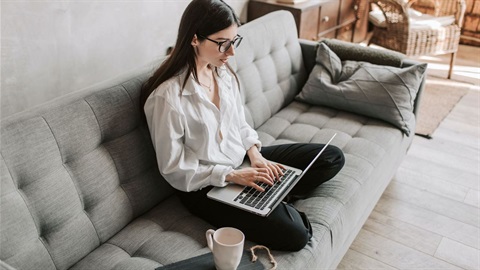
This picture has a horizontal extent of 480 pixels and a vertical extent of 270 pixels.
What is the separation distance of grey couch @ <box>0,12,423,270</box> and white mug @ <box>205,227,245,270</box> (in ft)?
0.64

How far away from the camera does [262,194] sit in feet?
5.16

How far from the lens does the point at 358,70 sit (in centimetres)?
246

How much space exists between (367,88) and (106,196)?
55.3 inches

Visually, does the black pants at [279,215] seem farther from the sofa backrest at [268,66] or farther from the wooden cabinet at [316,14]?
the wooden cabinet at [316,14]

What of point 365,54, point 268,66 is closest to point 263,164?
point 268,66

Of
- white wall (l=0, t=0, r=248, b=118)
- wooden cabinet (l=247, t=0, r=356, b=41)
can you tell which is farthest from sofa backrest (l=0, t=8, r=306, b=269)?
wooden cabinet (l=247, t=0, r=356, b=41)

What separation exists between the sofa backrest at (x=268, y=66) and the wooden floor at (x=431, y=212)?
0.73 meters

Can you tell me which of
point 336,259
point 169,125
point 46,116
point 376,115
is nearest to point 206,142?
point 169,125

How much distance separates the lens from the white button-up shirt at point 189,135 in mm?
1521

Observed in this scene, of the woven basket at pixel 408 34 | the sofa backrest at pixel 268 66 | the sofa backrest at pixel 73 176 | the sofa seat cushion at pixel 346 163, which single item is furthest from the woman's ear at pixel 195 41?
the woven basket at pixel 408 34

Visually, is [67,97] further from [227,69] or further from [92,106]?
[227,69]

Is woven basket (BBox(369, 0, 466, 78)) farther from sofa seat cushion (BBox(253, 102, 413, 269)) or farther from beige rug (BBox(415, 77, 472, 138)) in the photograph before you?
sofa seat cushion (BBox(253, 102, 413, 269))

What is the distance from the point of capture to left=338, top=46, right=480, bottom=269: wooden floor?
205cm

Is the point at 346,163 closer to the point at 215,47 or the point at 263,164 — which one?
the point at 263,164
